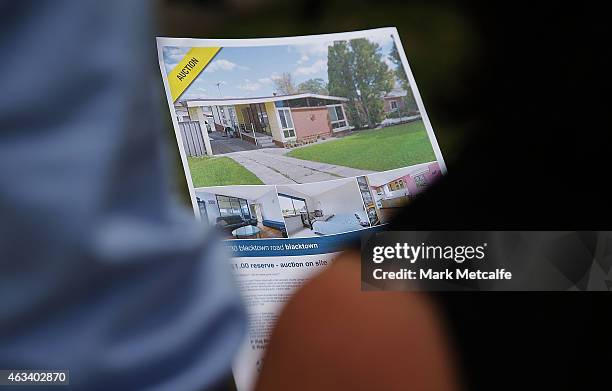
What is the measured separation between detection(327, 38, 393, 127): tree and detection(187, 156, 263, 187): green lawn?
16 cm

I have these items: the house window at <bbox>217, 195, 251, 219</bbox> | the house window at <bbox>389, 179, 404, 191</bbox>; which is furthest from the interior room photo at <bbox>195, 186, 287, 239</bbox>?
the house window at <bbox>389, 179, 404, 191</bbox>

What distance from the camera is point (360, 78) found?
902mm

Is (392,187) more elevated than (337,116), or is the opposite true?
(337,116)

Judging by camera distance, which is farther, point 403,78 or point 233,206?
point 403,78

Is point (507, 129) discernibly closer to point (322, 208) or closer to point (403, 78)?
point (403, 78)

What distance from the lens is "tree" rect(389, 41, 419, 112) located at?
2.94ft

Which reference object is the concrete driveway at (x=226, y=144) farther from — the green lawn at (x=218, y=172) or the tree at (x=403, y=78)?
the tree at (x=403, y=78)

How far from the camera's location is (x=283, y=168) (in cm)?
83

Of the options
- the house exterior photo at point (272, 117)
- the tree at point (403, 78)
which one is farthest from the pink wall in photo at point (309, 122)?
the tree at point (403, 78)

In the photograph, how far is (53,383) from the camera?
30 centimetres

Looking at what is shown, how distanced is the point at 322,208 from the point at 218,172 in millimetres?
129

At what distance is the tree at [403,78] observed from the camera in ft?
2.94

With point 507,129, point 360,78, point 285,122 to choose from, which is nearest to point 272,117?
point 285,122

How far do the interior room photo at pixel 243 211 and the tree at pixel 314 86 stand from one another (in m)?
0.15
